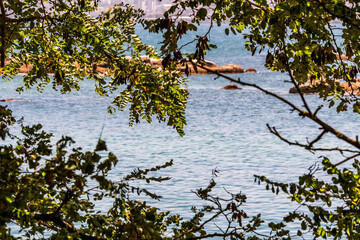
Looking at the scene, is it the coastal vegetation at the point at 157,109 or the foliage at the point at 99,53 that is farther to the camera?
the foliage at the point at 99,53

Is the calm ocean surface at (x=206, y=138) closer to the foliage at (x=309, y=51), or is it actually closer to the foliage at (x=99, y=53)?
the foliage at (x=99, y=53)

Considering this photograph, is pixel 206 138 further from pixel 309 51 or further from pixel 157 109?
pixel 309 51

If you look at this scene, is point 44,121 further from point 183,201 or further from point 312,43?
point 312,43

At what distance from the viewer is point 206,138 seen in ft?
83.7

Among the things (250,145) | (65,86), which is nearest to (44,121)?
(250,145)

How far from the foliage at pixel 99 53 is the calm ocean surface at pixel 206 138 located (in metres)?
1.04

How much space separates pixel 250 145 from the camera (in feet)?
77.9

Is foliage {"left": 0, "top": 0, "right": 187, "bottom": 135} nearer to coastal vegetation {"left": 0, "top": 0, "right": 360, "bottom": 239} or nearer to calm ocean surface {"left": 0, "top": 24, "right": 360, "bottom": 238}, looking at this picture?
coastal vegetation {"left": 0, "top": 0, "right": 360, "bottom": 239}

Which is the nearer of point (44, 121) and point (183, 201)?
point (183, 201)

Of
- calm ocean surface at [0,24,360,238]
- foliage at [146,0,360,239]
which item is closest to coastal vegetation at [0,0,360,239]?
foliage at [146,0,360,239]

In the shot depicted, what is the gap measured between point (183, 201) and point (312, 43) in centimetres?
1037

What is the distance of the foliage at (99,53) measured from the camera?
18.9 feet

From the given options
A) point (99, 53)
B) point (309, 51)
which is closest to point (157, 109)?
point (99, 53)

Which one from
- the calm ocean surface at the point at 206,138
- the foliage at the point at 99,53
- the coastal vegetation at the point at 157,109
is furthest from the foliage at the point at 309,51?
the calm ocean surface at the point at 206,138
